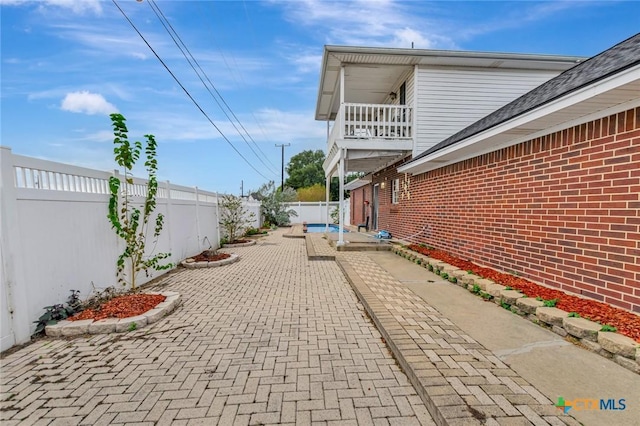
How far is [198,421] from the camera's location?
1.91 metres

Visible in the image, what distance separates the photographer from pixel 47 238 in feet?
10.8

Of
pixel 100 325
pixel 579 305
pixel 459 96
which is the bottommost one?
pixel 100 325

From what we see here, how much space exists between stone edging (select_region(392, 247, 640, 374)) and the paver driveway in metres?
1.60

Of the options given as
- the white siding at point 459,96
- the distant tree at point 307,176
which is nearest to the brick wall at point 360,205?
the white siding at point 459,96

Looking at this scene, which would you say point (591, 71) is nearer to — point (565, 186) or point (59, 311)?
point (565, 186)

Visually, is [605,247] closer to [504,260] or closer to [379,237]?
[504,260]

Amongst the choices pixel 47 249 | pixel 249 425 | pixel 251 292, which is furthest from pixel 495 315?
pixel 47 249

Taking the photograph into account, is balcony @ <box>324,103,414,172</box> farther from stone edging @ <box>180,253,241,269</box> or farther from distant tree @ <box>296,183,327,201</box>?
distant tree @ <box>296,183,327,201</box>

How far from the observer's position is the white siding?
8969 millimetres

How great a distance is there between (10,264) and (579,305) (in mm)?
5665

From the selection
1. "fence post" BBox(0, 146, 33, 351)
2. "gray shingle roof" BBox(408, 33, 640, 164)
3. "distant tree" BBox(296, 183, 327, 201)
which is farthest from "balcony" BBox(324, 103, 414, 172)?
"distant tree" BBox(296, 183, 327, 201)

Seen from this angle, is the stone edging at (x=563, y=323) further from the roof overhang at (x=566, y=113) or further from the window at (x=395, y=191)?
the window at (x=395, y=191)

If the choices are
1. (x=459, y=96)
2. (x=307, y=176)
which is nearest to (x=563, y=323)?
(x=459, y=96)

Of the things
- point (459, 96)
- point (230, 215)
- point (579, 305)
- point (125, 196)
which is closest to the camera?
point (579, 305)
